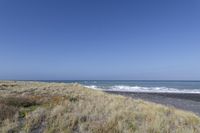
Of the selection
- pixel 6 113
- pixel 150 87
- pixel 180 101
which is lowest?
pixel 180 101

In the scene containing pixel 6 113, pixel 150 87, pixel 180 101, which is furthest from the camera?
pixel 150 87

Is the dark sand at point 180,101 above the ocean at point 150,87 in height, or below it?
below

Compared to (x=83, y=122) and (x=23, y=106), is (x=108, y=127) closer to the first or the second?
(x=83, y=122)

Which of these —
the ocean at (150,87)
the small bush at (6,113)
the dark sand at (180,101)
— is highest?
the small bush at (6,113)

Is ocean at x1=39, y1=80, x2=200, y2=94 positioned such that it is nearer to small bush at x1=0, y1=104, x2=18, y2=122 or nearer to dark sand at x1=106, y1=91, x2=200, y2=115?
dark sand at x1=106, y1=91, x2=200, y2=115

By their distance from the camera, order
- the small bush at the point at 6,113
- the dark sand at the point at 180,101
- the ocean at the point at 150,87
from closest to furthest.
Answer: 1. the small bush at the point at 6,113
2. the dark sand at the point at 180,101
3. the ocean at the point at 150,87

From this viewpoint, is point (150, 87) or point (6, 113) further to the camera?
point (150, 87)

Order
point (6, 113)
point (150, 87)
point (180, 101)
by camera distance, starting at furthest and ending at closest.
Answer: point (150, 87), point (180, 101), point (6, 113)

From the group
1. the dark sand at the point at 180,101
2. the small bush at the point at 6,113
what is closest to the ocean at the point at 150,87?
the dark sand at the point at 180,101

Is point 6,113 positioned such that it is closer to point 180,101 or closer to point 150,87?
point 180,101

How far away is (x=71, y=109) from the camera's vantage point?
9.26 m

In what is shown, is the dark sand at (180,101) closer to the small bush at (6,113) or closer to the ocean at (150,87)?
the small bush at (6,113)

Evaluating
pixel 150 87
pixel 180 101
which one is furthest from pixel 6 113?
pixel 150 87

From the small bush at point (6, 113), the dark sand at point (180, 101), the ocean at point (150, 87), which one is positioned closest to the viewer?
the small bush at point (6, 113)
